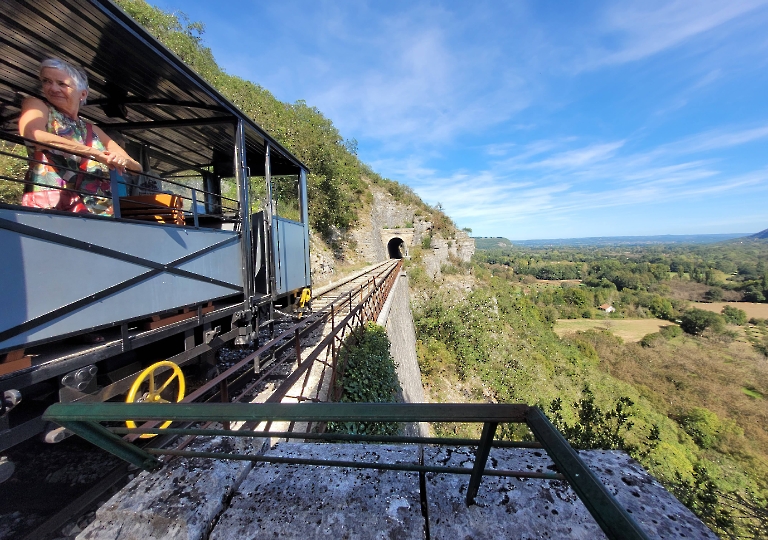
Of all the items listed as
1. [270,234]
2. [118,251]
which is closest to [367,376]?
[270,234]

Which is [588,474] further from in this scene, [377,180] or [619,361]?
[619,361]

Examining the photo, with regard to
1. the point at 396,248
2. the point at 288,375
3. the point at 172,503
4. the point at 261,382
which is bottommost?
the point at 261,382

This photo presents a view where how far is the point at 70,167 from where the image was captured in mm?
2217

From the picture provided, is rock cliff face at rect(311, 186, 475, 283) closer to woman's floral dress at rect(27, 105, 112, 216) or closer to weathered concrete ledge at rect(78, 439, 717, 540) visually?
woman's floral dress at rect(27, 105, 112, 216)

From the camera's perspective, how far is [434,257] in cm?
2717

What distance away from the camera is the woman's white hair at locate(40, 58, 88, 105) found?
209 centimetres

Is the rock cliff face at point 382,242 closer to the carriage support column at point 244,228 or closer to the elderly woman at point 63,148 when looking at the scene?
the carriage support column at point 244,228

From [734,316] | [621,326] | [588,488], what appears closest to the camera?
[588,488]

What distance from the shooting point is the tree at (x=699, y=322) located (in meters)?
50.6

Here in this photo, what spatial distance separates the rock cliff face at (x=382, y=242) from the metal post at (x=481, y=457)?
17743mm

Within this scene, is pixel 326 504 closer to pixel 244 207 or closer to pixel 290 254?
pixel 244 207

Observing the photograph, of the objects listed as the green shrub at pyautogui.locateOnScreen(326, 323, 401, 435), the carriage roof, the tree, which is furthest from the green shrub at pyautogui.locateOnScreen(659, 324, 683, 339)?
the carriage roof

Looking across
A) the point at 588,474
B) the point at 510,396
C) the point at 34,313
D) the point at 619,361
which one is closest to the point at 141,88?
the point at 34,313

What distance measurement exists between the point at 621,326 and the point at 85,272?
227 ft
